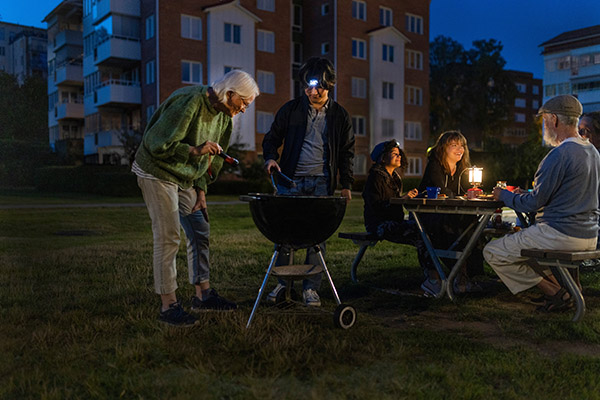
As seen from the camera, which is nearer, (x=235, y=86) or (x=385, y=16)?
(x=235, y=86)

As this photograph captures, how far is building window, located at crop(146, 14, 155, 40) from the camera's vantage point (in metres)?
31.0

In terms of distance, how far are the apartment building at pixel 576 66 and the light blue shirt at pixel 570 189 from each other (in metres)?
58.7

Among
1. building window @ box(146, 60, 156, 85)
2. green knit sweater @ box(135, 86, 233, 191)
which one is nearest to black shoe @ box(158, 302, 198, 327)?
green knit sweater @ box(135, 86, 233, 191)

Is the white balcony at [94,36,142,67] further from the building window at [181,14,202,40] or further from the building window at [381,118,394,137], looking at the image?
the building window at [381,118,394,137]

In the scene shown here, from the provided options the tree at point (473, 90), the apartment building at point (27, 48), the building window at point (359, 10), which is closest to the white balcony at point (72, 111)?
the apartment building at point (27, 48)

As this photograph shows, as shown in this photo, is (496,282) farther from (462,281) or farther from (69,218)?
(69,218)

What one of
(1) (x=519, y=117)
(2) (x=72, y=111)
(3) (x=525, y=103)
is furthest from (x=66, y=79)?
(3) (x=525, y=103)

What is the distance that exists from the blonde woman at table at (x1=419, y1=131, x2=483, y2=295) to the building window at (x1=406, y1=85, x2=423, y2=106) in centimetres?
3461

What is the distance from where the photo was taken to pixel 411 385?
310 centimetres

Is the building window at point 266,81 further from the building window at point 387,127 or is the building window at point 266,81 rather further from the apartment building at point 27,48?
the apartment building at point 27,48

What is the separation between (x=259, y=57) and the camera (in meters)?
33.8

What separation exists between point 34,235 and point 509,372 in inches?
363

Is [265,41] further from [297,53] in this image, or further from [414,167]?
[414,167]

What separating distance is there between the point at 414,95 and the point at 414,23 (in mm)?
4980
